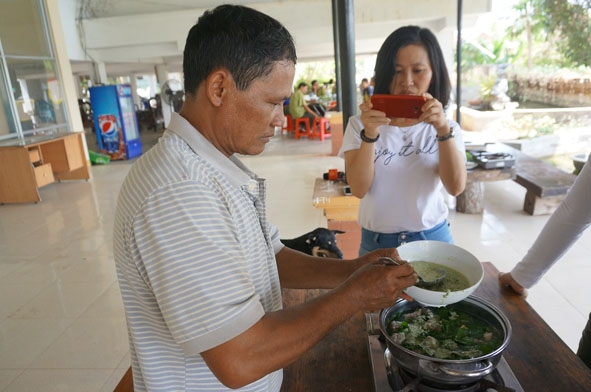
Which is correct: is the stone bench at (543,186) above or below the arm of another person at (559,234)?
below

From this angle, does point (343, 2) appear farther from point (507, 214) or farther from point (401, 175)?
point (507, 214)

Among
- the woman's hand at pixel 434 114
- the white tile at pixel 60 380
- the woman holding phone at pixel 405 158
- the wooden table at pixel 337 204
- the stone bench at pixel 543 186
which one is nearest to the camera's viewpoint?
the woman's hand at pixel 434 114

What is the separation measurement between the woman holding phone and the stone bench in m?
2.84

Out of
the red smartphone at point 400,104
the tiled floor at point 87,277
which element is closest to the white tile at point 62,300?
the tiled floor at point 87,277

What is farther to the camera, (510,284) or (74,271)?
(74,271)

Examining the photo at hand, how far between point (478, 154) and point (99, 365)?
3770 millimetres

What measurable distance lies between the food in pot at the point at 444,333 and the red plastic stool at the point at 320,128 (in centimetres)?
830

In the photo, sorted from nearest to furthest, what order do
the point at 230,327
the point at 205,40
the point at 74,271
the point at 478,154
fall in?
the point at 230,327
the point at 205,40
the point at 74,271
the point at 478,154

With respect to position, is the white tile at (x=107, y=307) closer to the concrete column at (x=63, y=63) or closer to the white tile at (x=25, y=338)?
the white tile at (x=25, y=338)

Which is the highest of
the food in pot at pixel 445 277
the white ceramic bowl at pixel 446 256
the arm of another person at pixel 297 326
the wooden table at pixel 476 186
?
the arm of another person at pixel 297 326

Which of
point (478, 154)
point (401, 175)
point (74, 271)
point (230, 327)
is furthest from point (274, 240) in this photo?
point (478, 154)

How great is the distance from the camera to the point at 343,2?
7.16ft

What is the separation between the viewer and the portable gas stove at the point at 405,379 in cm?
75

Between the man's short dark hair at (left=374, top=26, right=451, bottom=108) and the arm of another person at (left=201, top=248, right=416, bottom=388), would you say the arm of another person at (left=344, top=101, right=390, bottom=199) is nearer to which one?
the man's short dark hair at (left=374, top=26, right=451, bottom=108)
